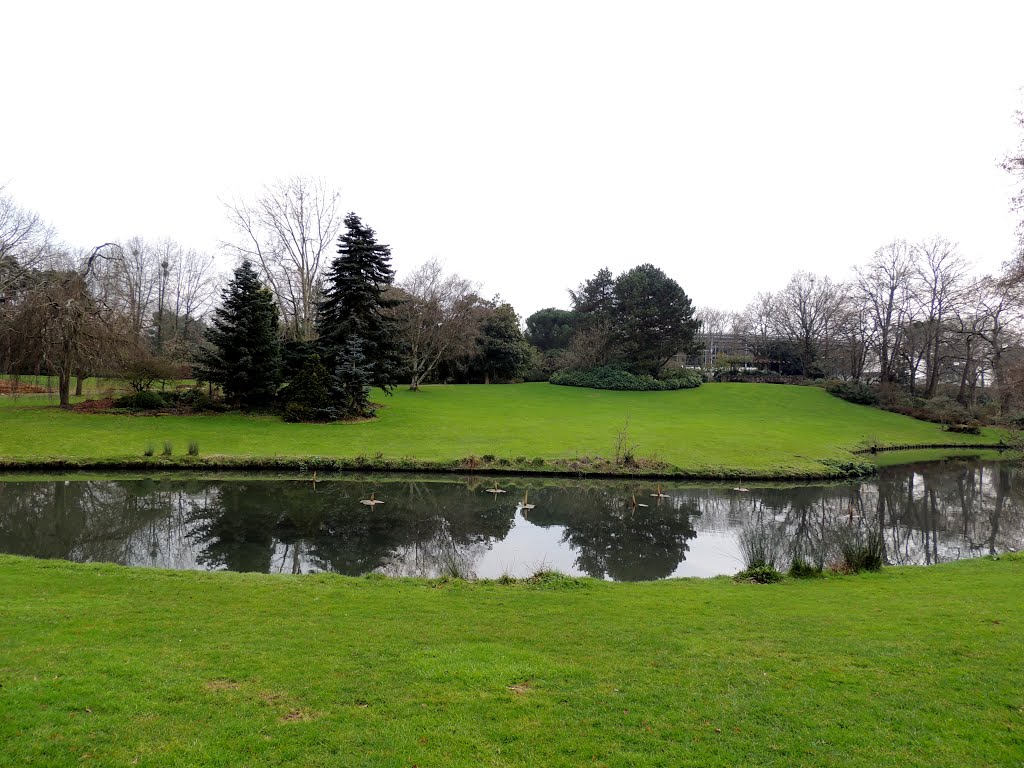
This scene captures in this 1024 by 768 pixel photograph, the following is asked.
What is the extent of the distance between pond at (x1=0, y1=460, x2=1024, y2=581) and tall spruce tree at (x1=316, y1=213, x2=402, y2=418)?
1217 cm

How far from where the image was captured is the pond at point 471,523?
37.6ft

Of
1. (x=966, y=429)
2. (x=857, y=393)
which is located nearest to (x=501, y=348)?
(x=857, y=393)

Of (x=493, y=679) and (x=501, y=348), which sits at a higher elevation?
(x=501, y=348)

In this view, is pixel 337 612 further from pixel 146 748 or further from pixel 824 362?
pixel 824 362

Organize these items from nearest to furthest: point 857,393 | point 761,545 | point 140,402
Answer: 1. point 761,545
2. point 140,402
3. point 857,393

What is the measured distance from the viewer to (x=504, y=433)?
27.6m

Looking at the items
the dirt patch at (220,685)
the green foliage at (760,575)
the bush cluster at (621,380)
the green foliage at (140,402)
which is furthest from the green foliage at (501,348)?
the dirt patch at (220,685)

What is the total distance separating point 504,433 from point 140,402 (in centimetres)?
1709

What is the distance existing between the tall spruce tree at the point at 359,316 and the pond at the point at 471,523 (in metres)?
12.2

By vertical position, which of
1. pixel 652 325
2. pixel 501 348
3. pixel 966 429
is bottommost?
pixel 966 429

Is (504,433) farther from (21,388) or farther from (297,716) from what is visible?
(21,388)

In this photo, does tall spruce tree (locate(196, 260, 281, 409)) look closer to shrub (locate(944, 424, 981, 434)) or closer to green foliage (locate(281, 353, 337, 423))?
green foliage (locate(281, 353, 337, 423))

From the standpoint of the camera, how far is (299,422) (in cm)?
2783

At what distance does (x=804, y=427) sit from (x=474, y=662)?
34.5 metres
